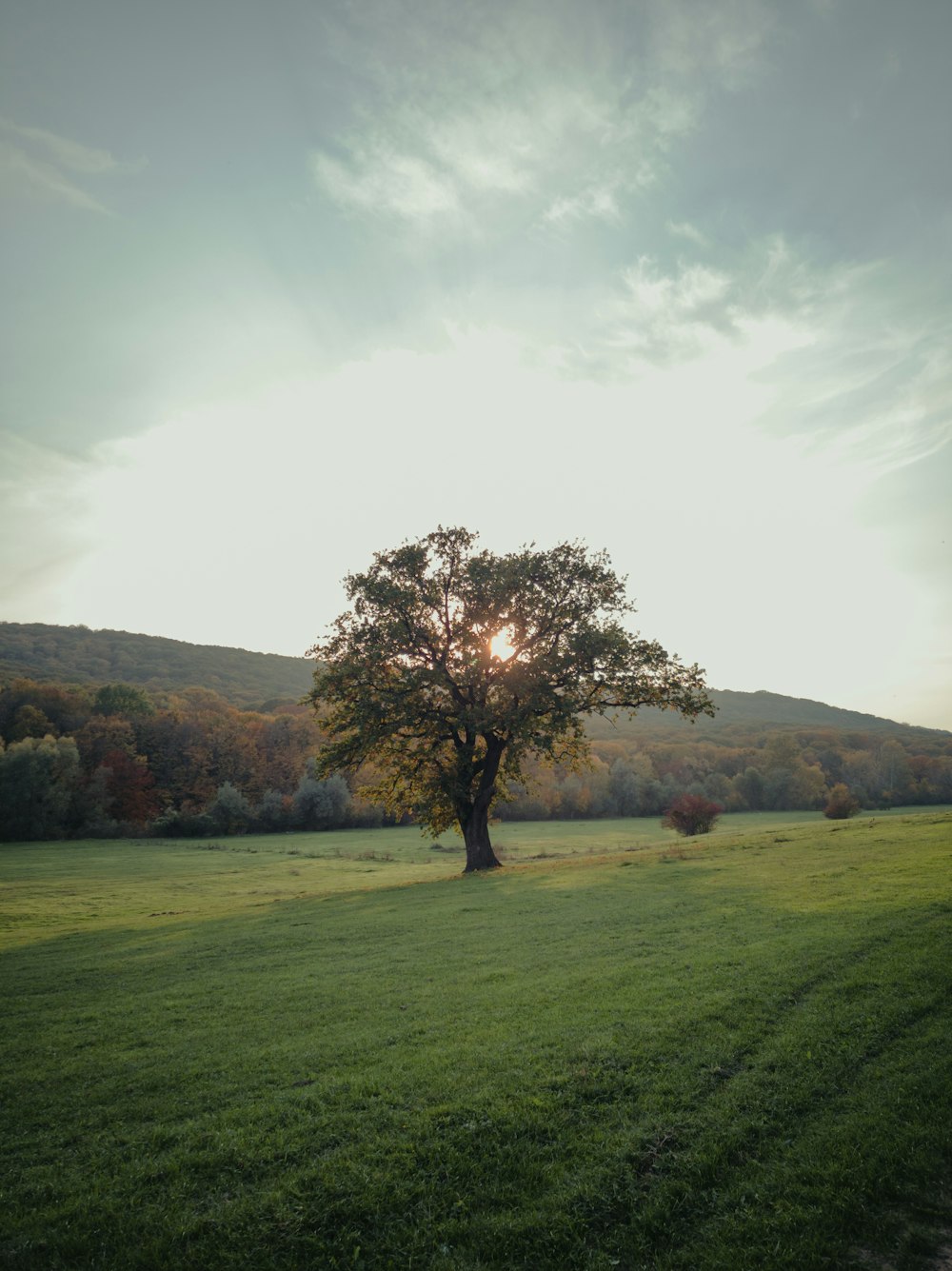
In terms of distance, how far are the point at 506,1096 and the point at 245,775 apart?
100886 mm

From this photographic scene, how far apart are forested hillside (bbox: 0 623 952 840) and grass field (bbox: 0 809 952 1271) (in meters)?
28.9

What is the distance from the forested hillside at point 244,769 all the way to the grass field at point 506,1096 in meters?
28.9

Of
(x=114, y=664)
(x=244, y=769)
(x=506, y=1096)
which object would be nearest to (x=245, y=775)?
(x=244, y=769)

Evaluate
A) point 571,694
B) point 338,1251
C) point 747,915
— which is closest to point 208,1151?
point 338,1251

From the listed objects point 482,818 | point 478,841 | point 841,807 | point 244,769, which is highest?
point 244,769

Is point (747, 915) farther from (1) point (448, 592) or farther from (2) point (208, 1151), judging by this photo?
(1) point (448, 592)

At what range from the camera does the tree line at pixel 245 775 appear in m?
79.1

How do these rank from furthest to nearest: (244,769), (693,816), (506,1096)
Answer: (244,769) < (693,816) < (506,1096)

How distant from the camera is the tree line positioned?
7906 centimetres

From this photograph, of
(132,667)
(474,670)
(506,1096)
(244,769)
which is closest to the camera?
(506,1096)

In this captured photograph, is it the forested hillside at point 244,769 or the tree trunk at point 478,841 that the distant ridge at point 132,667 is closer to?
the forested hillside at point 244,769

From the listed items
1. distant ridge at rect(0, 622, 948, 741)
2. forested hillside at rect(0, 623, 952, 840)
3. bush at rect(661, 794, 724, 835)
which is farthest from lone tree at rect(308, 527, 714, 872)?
distant ridge at rect(0, 622, 948, 741)

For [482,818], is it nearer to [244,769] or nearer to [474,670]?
[474,670]

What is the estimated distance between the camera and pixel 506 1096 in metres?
8.45
